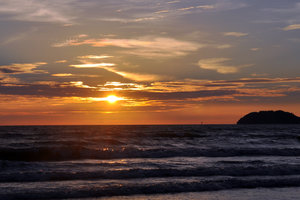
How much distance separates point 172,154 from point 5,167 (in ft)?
44.4

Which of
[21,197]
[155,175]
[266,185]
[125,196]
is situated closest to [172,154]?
[155,175]

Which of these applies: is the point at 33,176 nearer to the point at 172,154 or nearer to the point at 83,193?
the point at 83,193

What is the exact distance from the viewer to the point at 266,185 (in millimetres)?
16062

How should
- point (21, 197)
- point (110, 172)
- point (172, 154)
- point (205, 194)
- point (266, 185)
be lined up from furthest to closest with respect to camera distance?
point (172, 154), point (110, 172), point (266, 185), point (205, 194), point (21, 197)

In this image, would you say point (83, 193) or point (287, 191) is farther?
point (287, 191)

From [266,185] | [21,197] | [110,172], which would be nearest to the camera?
[21,197]

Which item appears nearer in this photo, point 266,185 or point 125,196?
point 125,196

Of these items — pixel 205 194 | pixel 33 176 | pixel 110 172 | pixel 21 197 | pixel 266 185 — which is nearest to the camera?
pixel 21 197

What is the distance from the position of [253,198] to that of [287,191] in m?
2.39

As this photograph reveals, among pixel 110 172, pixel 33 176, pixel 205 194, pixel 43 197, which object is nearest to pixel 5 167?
pixel 33 176

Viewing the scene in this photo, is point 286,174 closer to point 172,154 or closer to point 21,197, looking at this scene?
point 172,154

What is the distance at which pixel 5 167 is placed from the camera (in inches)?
803

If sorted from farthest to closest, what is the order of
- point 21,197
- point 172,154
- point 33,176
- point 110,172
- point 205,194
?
1. point 172,154
2. point 110,172
3. point 33,176
4. point 205,194
5. point 21,197

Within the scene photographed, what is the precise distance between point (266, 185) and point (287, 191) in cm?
132
